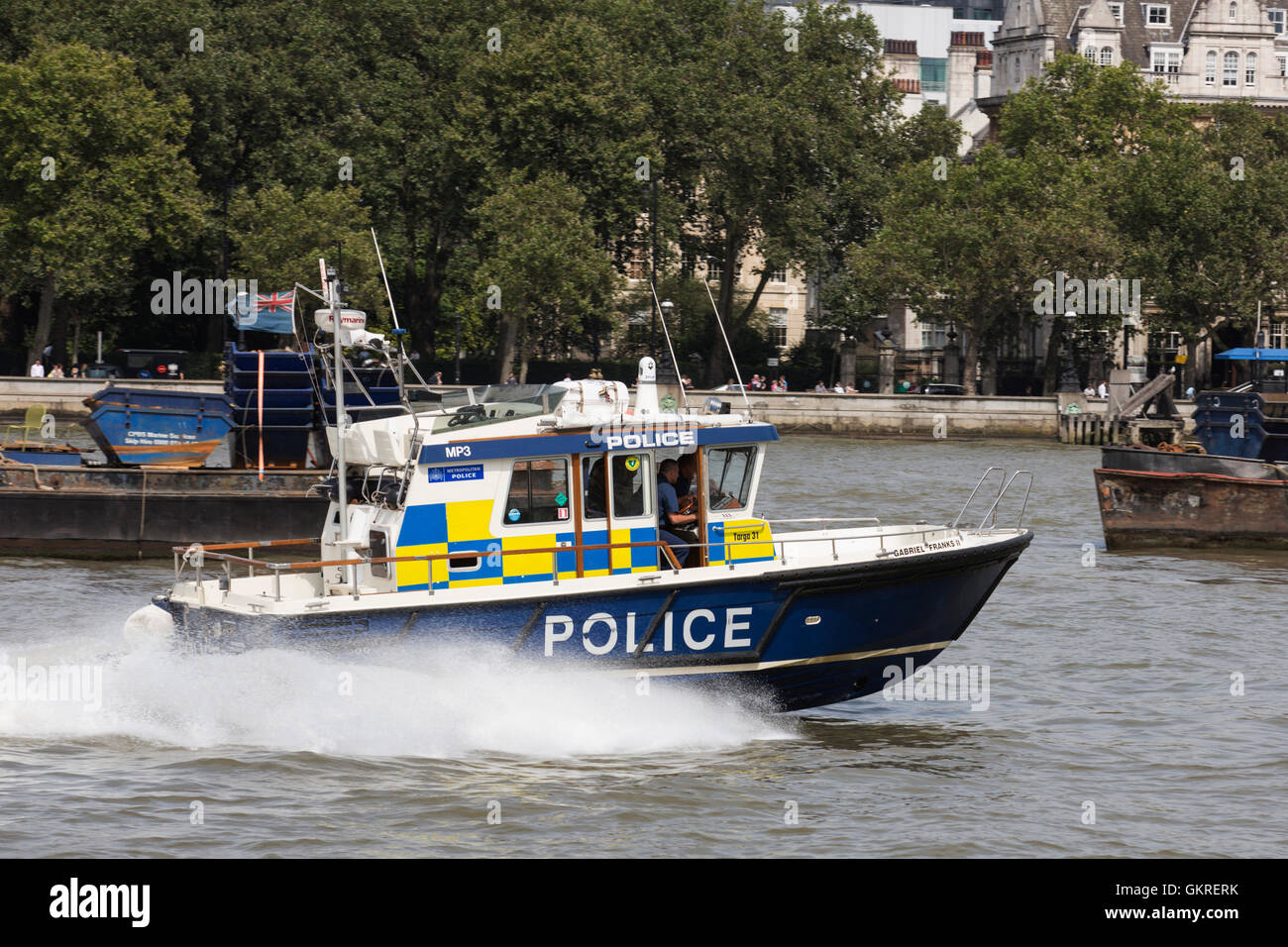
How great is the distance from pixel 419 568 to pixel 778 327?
74675 mm

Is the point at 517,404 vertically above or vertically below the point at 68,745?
above

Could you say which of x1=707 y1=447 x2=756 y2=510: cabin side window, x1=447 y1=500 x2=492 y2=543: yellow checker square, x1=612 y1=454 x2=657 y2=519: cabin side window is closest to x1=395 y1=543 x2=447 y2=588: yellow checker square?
x1=447 y1=500 x2=492 y2=543: yellow checker square

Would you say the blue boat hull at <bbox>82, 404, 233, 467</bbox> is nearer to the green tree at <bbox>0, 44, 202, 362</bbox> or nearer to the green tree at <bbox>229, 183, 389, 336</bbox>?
the green tree at <bbox>229, 183, 389, 336</bbox>

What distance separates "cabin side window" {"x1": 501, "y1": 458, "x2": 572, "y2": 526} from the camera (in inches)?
591

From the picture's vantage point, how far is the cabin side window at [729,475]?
1555cm

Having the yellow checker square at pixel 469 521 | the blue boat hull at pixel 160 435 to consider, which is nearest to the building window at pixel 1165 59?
the blue boat hull at pixel 160 435

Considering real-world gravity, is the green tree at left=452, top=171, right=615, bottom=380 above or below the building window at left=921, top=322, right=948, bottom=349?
above

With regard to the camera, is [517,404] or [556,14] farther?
[556,14]

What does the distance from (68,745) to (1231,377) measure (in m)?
36.9

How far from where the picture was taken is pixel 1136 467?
3100cm

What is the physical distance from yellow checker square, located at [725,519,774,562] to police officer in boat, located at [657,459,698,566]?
391mm

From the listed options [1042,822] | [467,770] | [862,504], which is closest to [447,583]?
[467,770]
